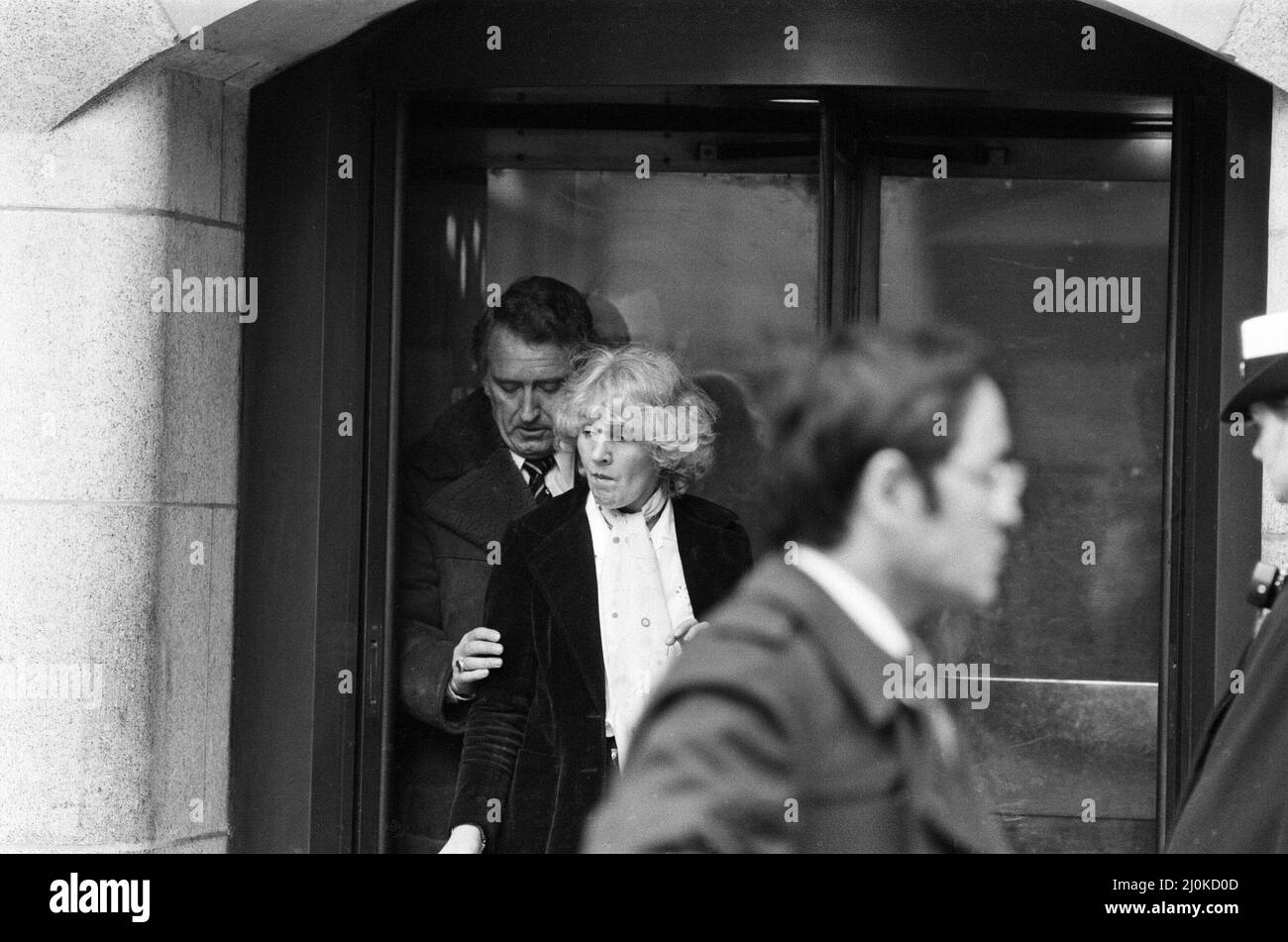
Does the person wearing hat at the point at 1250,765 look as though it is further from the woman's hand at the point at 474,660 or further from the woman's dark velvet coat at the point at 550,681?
the woman's hand at the point at 474,660

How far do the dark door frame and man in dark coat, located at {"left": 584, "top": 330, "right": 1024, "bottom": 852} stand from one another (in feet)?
11.2

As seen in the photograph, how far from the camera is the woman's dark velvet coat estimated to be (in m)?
5.34

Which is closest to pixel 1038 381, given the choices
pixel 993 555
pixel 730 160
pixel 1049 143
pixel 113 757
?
pixel 1049 143

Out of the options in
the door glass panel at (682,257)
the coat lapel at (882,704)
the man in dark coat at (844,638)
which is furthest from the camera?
the door glass panel at (682,257)

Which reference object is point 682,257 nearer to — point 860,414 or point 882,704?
point 860,414

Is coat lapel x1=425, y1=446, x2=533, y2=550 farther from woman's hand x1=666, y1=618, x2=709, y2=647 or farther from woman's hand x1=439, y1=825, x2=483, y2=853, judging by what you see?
woman's hand x1=439, y1=825, x2=483, y2=853

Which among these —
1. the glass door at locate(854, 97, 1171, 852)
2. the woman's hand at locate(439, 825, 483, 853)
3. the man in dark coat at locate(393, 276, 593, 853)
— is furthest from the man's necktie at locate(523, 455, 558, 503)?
the glass door at locate(854, 97, 1171, 852)

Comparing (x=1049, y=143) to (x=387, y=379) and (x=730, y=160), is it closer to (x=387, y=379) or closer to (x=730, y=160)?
(x=730, y=160)

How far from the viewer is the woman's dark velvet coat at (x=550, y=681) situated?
534 cm

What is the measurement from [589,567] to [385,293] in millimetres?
1159

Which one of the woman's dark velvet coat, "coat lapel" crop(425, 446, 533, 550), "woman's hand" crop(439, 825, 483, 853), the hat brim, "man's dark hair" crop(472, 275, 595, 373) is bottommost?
"woman's hand" crop(439, 825, 483, 853)

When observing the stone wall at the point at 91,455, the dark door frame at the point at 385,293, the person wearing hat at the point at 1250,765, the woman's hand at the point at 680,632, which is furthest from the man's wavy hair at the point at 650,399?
the person wearing hat at the point at 1250,765

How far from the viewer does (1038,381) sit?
5727mm
